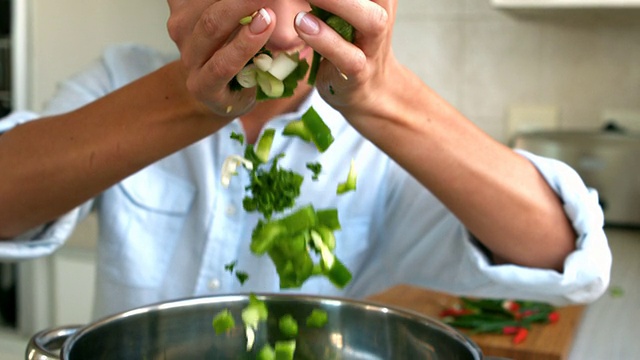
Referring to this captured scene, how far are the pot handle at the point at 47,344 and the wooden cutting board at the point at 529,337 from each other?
487 mm

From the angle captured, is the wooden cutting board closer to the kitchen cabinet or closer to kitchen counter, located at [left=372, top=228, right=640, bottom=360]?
kitchen counter, located at [left=372, top=228, right=640, bottom=360]

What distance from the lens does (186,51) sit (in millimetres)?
695

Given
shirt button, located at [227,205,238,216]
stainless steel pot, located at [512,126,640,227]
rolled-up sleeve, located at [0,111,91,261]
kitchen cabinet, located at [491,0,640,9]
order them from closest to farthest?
1. rolled-up sleeve, located at [0,111,91,261]
2. shirt button, located at [227,205,238,216]
3. kitchen cabinet, located at [491,0,640,9]
4. stainless steel pot, located at [512,126,640,227]

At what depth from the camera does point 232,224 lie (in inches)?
40.4

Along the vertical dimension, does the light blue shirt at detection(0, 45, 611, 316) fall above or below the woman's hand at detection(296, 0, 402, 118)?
below

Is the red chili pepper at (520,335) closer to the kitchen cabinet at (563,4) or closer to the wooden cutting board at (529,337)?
the wooden cutting board at (529,337)

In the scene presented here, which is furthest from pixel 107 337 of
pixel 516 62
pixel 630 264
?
pixel 516 62

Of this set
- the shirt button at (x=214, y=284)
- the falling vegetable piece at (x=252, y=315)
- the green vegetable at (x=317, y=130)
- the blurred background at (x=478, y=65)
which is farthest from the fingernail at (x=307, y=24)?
the blurred background at (x=478, y=65)

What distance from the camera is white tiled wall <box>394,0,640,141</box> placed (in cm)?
186

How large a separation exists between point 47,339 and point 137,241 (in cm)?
41

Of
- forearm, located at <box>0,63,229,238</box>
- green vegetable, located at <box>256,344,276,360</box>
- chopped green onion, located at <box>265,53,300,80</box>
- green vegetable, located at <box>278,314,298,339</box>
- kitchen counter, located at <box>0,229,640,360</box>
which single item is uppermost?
chopped green onion, located at <box>265,53,300,80</box>

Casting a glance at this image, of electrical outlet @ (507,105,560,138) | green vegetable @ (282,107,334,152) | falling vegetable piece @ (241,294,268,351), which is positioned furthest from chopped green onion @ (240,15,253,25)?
Answer: electrical outlet @ (507,105,560,138)

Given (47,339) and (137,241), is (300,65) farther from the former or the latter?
(137,241)

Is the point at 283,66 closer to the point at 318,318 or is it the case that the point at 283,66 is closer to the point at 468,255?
the point at 318,318
